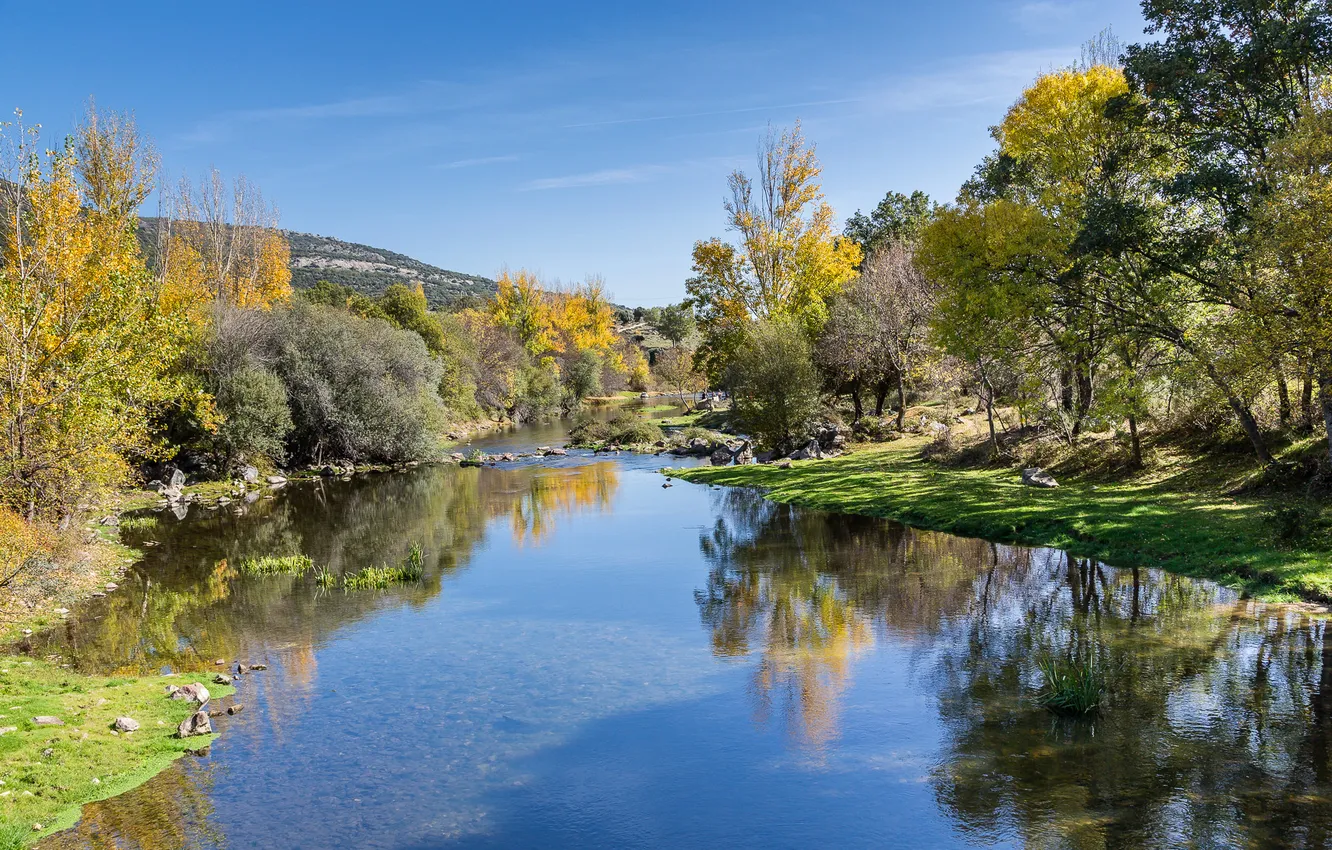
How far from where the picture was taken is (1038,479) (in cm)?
2558

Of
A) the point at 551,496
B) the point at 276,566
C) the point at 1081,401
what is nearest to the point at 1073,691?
the point at 276,566

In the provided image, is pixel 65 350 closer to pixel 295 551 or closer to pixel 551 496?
pixel 295 551

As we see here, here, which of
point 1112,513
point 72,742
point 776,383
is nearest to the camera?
point 72,742

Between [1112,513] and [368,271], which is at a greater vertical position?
[368,271]

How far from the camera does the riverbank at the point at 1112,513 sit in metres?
15.7

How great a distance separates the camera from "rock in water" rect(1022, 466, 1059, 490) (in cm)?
2508

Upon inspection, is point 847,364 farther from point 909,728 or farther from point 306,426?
point 909,728

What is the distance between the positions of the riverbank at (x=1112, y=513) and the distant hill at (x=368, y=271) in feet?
338

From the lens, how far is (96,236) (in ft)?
82.0

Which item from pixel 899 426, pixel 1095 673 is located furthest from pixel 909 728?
pixel 899 426

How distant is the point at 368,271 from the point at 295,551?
13886 cm

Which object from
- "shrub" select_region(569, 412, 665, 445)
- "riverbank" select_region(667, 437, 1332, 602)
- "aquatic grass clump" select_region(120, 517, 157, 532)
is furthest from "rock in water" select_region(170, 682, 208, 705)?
"shrub" select_region(569, 412, 665, 445)

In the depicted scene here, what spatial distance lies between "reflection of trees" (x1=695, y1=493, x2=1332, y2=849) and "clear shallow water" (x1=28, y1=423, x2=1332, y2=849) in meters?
→ 0.05

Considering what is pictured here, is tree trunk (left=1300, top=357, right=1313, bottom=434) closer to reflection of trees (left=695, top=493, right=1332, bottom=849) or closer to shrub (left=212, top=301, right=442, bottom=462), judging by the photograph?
reflection of trees (left=695, top=493, right=1332, bottom=849)
